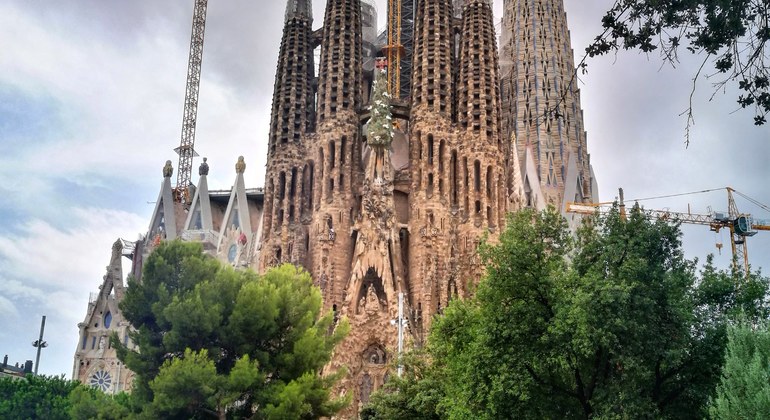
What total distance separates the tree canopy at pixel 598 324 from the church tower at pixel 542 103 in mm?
30678

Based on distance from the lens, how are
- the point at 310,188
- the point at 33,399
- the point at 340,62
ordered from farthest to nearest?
1. the point at 340,62
2. the point at 310,188
3. the point at 33,399

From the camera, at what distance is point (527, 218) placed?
21.2 metres

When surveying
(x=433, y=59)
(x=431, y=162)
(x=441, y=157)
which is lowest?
(x=431, y=162)

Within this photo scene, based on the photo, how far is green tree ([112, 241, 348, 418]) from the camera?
78.9ft

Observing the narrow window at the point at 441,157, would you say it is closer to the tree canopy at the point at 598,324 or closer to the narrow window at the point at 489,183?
the narrow window at the point at 489,183

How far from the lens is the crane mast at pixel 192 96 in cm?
6794

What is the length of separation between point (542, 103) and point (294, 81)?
57.3 ft

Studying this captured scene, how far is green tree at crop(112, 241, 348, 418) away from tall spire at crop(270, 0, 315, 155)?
20604 millimetres

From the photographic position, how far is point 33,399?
34094 mm

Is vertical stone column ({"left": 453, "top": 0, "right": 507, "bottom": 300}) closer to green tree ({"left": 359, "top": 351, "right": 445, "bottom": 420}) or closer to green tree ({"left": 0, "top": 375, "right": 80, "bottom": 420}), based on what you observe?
green tree ({"left": 359, "top": 351, "right": 445, "bottom": 420})

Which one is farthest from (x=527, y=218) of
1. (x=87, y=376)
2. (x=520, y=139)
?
(x=87, y=376)

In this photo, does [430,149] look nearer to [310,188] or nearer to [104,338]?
[310,188]

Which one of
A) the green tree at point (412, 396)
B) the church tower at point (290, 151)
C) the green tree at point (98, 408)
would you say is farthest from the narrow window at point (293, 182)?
the green tree at point (98, 408)

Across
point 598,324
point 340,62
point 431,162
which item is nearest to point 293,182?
point 340,62
